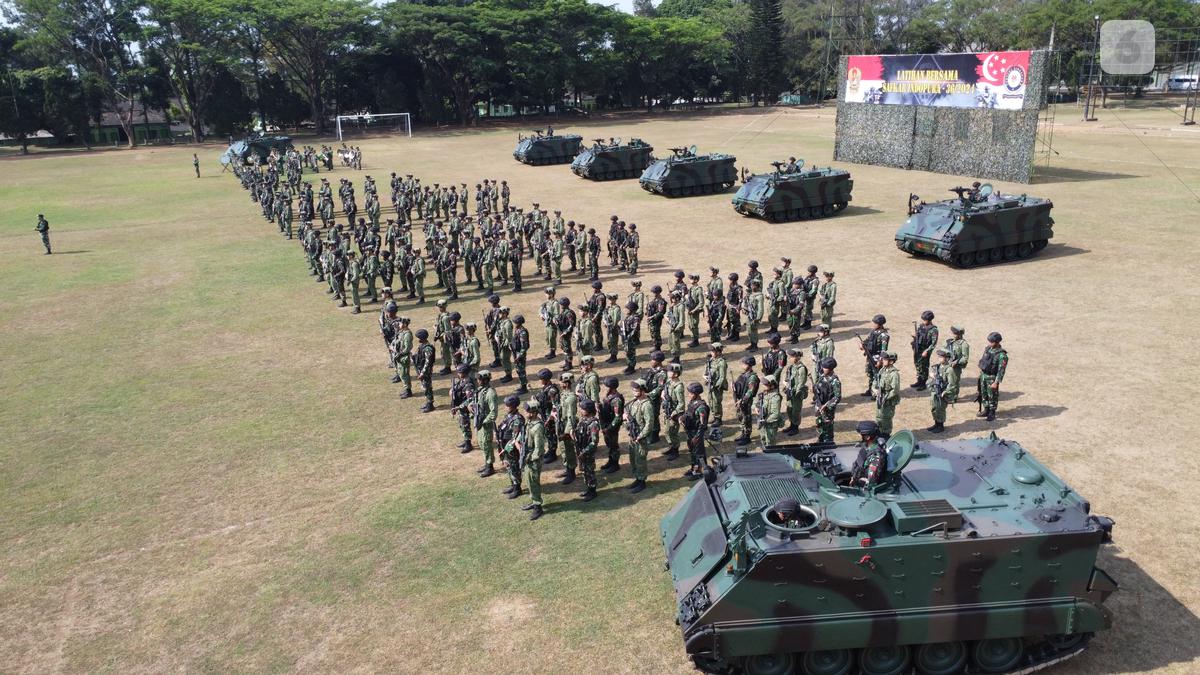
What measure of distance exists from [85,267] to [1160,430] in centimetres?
2929

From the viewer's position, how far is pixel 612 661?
8.66m

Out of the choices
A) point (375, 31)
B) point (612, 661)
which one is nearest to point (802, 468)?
point (612, 661)

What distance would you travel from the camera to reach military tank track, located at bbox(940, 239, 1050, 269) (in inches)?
944

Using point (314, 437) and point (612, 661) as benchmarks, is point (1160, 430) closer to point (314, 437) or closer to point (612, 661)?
point (612, 661)

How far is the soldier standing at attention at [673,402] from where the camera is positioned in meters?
12.5

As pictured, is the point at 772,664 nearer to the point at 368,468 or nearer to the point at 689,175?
the point at 368,468

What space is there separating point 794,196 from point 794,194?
0.07m

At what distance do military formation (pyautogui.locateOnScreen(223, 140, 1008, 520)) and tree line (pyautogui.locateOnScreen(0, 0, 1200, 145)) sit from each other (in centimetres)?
4526

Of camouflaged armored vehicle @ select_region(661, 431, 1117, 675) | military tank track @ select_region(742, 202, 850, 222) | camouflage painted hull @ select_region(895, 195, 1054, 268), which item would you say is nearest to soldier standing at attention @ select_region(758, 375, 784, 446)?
camouflaged armored vehicle @ select_region(661, 431, 1117, 675)

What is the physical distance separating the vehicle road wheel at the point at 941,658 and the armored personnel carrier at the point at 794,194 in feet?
75.2

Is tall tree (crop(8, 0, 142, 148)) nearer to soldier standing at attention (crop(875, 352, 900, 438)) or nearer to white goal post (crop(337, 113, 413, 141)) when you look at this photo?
white goal post (crop(337, 113, 413, 141))

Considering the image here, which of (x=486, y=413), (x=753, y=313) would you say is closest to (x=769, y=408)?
(x=486, y=413)

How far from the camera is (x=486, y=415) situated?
12383mm

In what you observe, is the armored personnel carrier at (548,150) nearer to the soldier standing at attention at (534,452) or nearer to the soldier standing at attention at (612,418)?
the soldier standing at attention at (612,418)
